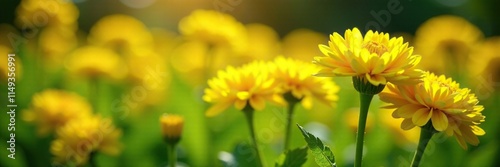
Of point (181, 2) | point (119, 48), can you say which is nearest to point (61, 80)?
point (119, 48)

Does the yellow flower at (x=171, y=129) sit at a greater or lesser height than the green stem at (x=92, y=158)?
greater

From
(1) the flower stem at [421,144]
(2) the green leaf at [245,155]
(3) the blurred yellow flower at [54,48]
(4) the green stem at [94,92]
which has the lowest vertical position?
(3) the blurred yellow flower at [54,48]

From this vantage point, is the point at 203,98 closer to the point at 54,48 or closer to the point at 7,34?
the point at 54,48

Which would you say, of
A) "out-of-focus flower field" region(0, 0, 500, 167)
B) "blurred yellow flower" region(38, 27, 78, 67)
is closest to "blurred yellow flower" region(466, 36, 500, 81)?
"out-of-focus flower field" region(0, 0, 500, 167)

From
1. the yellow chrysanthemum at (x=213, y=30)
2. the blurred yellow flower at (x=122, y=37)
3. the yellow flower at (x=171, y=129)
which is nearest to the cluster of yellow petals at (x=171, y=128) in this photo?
the yellow flower at (x=171, y=129)

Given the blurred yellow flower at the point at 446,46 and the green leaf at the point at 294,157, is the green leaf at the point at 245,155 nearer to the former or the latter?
the green leaf at the point at 294,157

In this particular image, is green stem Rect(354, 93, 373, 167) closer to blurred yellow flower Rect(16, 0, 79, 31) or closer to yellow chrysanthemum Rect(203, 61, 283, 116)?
yellow chrysanthemum Rect(203, 61, 283, 116)

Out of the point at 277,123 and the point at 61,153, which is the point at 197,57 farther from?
the point at 61,153
